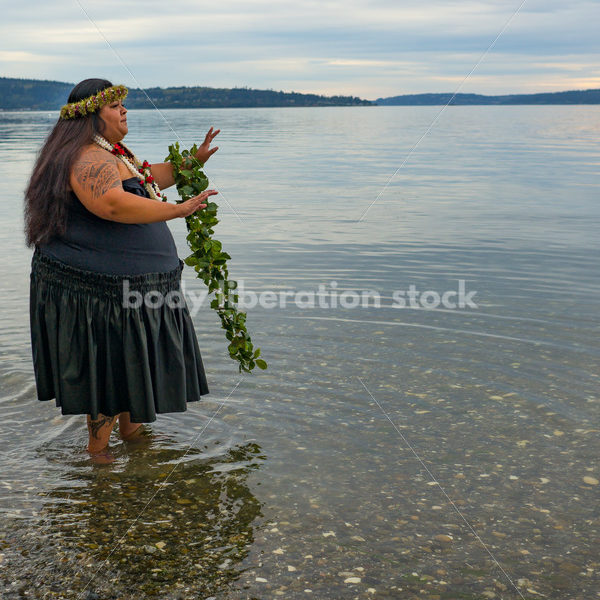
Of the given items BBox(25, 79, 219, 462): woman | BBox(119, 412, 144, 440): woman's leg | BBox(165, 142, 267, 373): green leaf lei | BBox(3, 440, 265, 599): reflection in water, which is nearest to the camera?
BBox(3, 440, 265, 599): reflection in water

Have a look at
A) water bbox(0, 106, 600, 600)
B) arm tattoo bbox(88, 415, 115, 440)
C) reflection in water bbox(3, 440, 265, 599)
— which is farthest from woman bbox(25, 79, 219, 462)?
water bbox(0, 106, 600, 600)

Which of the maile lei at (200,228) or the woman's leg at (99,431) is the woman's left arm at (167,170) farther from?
the woman's leg at (99,431)

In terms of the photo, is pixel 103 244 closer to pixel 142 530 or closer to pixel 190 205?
pixel 190 205

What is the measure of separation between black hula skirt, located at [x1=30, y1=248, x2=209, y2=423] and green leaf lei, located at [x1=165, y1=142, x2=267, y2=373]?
1.93 ft

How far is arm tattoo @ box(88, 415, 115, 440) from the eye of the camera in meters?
4.74

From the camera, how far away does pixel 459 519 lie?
13.3 ft

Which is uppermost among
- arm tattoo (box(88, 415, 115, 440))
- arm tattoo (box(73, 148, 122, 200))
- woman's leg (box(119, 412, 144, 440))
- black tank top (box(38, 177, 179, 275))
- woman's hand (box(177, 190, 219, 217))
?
arm tattoo (box(73, 148, 122, 200))

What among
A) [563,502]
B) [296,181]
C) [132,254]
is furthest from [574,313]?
[296,181]

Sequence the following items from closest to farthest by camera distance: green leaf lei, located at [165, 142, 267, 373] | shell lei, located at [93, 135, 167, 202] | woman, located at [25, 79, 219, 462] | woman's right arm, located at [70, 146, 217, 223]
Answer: woman's right arm, located at [70, 146, 217, 223]
woman, located at [25, 79, 219, 462]
shell lei, located at [93, 135, 167, 202]
green leaf lei, located at [165, 142, 267, 373]

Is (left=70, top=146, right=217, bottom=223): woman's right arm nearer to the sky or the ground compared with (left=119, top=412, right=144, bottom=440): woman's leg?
nearer to the sky

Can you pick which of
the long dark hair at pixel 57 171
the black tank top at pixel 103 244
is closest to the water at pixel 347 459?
the black tank top at pixel 103 244

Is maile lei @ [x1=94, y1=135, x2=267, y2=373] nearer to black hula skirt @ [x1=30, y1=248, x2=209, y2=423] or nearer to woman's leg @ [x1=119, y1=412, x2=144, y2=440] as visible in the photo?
black hula skirt @ [x1=30, y1=248, x2=209, y2=423]

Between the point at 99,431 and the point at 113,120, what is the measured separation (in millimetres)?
1883

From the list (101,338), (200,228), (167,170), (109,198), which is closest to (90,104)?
(109,198)
